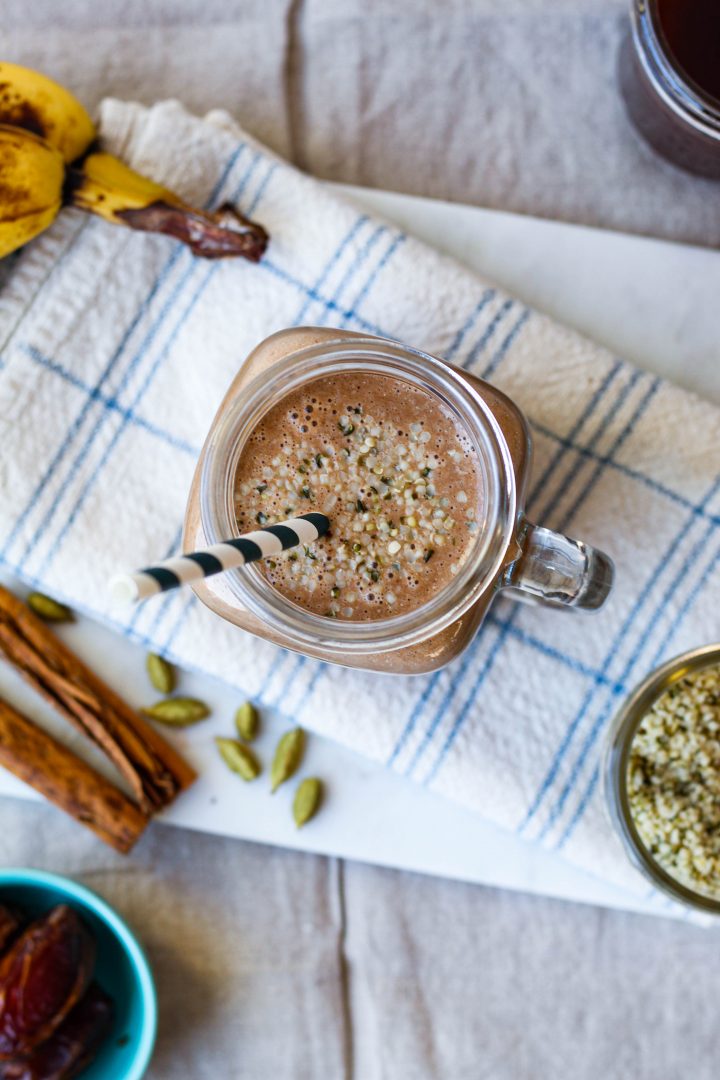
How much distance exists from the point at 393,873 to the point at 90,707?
0.40 meters

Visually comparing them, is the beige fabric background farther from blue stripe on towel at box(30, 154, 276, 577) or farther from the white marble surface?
blue stripe on towel at box(30, 154, 276, 577)

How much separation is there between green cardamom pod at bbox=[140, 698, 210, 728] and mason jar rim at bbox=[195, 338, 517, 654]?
0.32 m

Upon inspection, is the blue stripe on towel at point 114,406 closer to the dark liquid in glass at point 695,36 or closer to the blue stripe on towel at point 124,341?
the blue stripe on towel at point 124,341

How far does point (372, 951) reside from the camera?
1183 millimetres

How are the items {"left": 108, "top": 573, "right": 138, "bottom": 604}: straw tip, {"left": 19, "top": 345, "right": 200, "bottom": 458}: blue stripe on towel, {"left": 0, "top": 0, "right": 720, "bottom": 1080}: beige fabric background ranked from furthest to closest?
{"left": 0, "top": 0, "right": 720, "bottom": 1080}: beige fabric background → {"left": 19, "top": 345, "right": 200, "bottom": 458}: blue stripe on towel → {"left": 108, "top": 573, "right": 138, "bottom": 604}: straw tip

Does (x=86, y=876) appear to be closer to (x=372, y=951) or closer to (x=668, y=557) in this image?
(x=372, y=951)

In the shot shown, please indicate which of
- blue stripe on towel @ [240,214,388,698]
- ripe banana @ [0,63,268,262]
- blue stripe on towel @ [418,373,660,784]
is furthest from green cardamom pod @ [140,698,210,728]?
ripe banana @ [0,63,268,262]

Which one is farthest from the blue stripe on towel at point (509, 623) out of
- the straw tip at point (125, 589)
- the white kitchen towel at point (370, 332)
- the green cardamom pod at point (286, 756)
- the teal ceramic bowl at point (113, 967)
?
the straw tip at point (125, 589)

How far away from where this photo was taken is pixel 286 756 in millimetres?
1069

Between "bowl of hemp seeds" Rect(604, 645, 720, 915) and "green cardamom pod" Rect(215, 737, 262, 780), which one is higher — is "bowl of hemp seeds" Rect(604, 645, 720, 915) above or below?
above

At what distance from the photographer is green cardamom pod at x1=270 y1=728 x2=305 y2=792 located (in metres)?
1.07

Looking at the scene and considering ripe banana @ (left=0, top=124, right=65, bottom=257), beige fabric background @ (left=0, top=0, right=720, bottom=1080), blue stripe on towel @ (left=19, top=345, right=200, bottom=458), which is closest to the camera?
ripe banana @ (left=0, top=124, right=65, bottom=257)

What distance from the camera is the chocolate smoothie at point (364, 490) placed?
80 cm

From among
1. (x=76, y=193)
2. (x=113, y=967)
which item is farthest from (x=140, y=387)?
(x=113, y=967)
